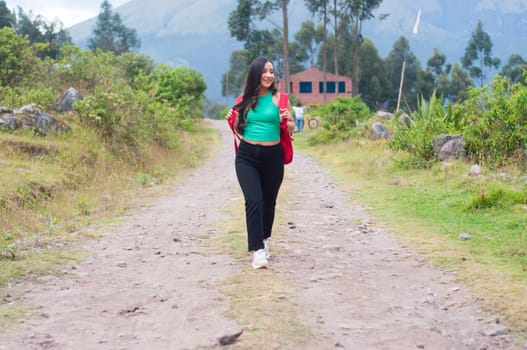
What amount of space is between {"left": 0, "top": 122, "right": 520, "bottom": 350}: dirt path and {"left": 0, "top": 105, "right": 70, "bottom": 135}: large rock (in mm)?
5338

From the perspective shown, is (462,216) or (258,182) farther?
(462,216)

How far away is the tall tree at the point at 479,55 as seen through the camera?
71812 mm

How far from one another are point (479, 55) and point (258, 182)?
240ft

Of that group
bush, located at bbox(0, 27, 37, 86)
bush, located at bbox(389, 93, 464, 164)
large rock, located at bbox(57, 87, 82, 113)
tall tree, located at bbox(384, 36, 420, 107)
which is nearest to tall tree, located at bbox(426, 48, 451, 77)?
tall tree, located at bbox(384, 36, 420, 107)

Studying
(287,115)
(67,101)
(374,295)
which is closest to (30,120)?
(67,101)

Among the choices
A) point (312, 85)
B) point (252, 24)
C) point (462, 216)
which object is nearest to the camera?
point (462, 216)

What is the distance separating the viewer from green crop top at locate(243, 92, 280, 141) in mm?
5955

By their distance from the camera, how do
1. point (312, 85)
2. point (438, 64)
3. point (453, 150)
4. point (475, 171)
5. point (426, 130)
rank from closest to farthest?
point (475, 171) → point (453, 150) → point (426, 130) → point (312, 85) → point (438, 64)

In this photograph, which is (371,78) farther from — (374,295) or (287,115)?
(374,295)

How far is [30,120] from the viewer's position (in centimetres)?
1284

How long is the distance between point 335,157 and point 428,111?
10.1 ft

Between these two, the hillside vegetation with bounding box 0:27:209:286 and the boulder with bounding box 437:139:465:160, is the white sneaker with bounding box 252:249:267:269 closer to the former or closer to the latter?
the hillside vegetation with bounding box 0:27:209:286

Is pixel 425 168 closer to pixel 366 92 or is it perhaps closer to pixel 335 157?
pixel 335 157

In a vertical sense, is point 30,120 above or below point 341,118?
above
